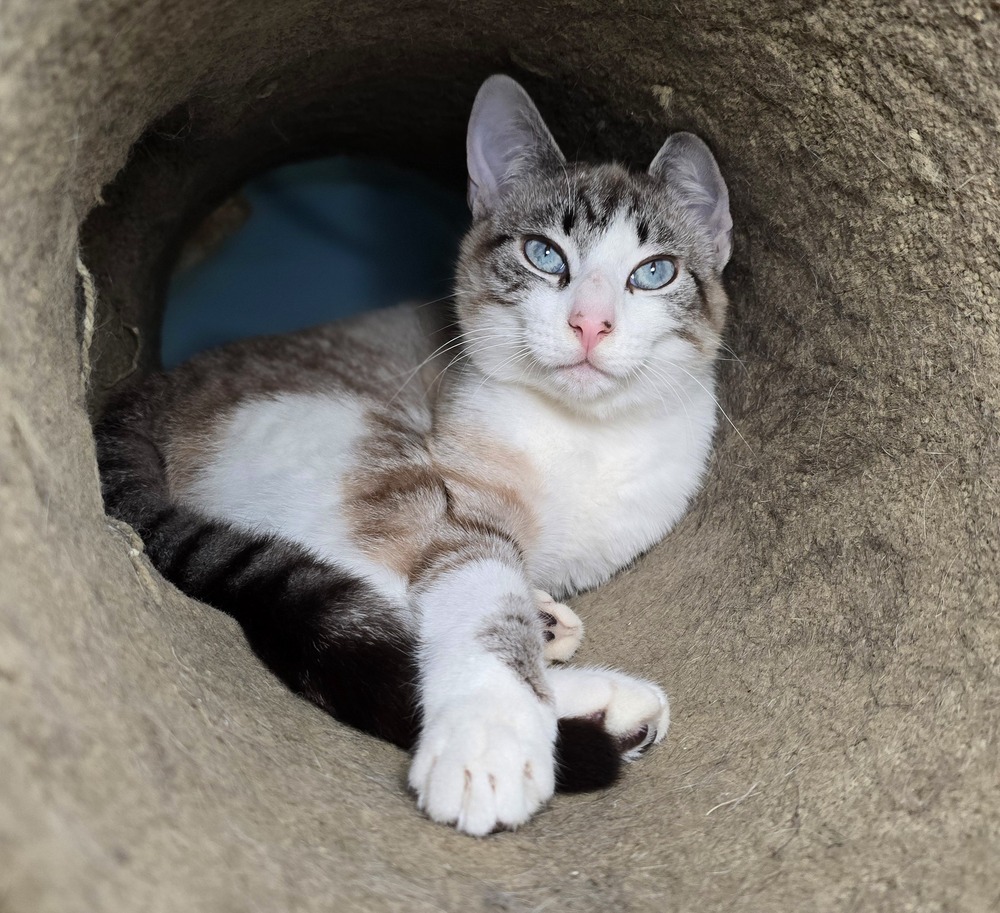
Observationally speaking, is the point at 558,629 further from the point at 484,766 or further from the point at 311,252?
the point at 311,252

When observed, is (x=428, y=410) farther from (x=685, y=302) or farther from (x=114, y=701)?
(x=114, y=701)

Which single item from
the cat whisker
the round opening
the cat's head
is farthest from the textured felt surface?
the round opening

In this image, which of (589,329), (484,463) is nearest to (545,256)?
(589,329)

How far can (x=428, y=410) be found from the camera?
2719 mm

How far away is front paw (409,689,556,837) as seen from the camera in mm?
1562

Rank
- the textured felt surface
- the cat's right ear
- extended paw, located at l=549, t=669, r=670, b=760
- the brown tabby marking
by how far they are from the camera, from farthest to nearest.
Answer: the cat's right ear, extended paw, located at l=549, t=669, r=670, b=760, the brown tabby marking, the textured felt surface

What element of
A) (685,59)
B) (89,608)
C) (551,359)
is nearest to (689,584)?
(551,359)

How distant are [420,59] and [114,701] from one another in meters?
2.12

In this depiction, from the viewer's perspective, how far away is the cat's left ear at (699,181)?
92.2 inches

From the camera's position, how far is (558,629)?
2232 millimetres

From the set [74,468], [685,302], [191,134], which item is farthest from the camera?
[191,134]

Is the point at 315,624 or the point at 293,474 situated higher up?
the point at 293,474

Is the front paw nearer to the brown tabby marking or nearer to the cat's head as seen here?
the brown tabby marking

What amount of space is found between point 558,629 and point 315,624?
25.1 inches
